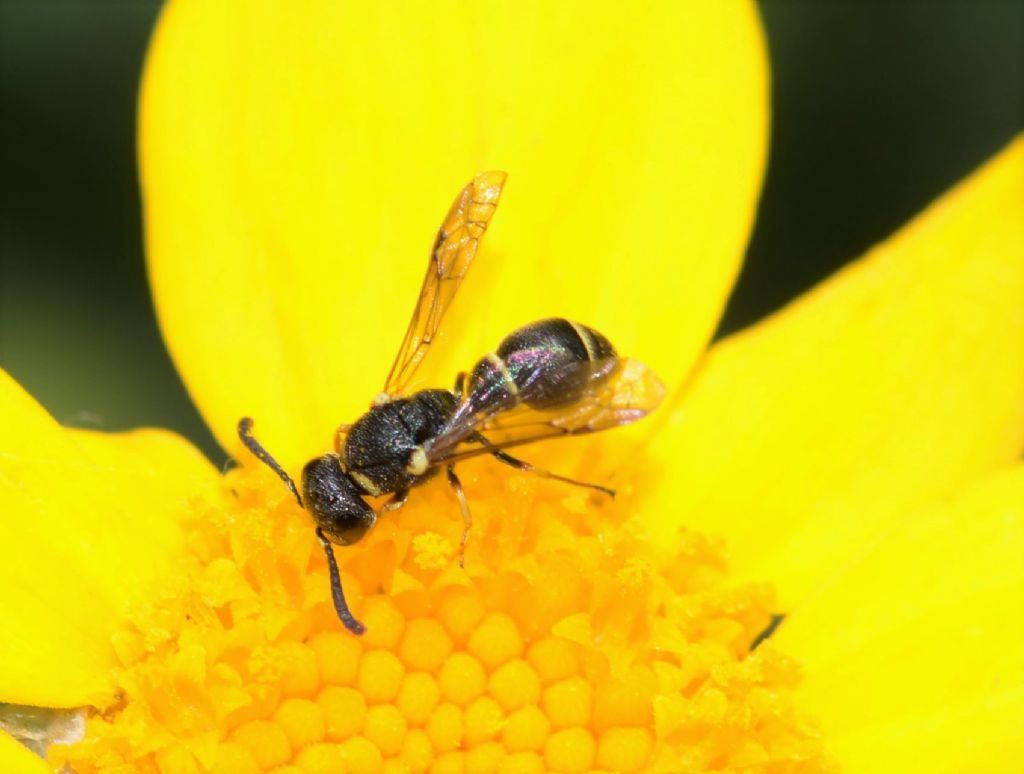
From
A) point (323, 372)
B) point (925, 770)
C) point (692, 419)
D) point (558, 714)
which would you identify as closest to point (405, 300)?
point (323, 372)

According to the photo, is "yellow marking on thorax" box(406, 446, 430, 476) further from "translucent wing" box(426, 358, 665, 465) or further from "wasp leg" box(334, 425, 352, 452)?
"wasp leg" box(334, 425, 352, 452)

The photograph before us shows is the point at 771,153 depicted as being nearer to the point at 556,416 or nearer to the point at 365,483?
the point at 556,416

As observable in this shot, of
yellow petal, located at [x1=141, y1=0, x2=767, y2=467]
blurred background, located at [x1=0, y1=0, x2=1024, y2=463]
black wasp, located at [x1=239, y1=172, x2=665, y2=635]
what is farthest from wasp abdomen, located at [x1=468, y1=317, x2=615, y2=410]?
blurred background, located at [x1=0, y1=0, x2=1024, y2=463]

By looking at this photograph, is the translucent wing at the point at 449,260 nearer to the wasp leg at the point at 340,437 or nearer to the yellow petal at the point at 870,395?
the wasp leg at the point at 340,437

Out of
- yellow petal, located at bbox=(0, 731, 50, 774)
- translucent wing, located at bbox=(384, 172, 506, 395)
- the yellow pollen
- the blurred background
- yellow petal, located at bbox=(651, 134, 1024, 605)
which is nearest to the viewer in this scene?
yellow petal, located at bbox=(0, 731, 50, 774)

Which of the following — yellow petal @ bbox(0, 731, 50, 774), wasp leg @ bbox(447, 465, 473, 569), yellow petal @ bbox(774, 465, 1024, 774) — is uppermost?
yellow petal @ bbox(774, 465, 1024, 774)

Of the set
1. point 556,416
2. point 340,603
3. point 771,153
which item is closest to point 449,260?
point 556,416
